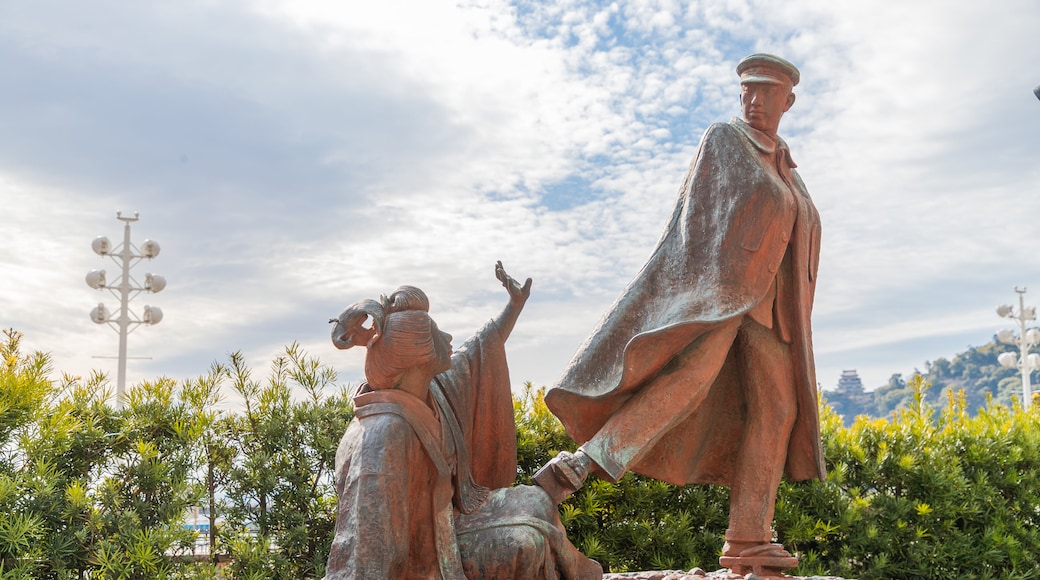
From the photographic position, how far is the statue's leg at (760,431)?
3.70m

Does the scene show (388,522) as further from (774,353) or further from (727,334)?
(774,353)

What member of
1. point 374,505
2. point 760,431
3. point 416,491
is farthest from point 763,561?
point 374,505

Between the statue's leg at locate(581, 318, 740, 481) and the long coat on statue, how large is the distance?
0.06 feet

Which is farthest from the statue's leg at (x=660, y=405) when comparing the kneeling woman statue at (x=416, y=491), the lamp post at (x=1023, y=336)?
the lamp post at (x=1023, y=336)

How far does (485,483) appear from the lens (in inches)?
130

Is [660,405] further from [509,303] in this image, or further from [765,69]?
[765,69]

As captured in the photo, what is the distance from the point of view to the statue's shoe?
3.64 m

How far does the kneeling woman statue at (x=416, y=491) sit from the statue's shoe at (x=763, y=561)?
2.74ft

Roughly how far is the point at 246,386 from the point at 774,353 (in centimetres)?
252

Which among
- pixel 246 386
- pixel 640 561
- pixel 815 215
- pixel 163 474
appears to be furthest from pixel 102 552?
pixel 815 215

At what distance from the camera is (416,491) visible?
285 cm

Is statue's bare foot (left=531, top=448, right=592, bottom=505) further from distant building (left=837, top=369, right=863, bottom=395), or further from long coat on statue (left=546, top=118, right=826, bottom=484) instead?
distant building (left=837, top=369, right=863, bottom=395)

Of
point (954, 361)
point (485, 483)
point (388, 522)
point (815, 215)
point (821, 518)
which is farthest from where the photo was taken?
point (954, 361)

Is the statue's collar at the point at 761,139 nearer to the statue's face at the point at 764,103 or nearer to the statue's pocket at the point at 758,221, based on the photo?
the statue's face at the point at 764,103
